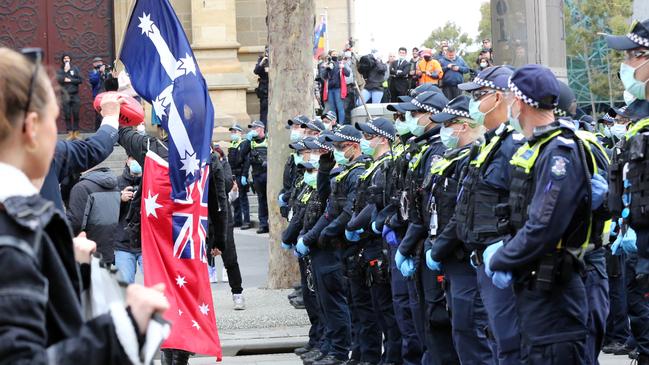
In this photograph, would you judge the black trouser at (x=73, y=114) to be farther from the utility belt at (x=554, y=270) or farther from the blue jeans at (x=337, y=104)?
the utility belt at (x=554, y=270)

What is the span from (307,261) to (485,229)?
21.7ft

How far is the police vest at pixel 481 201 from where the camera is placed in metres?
7.36

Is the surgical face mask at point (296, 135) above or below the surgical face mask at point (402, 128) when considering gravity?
below

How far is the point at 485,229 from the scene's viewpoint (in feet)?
24.3

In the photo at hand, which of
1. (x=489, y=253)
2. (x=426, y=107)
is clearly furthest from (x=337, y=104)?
(x=489, y=253)

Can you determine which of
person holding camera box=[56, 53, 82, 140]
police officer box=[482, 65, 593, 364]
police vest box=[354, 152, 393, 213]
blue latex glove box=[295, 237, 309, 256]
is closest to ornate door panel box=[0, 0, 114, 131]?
person holding camera box=[56, 53, 82, 140]

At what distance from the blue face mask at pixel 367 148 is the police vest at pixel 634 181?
5.18 meters

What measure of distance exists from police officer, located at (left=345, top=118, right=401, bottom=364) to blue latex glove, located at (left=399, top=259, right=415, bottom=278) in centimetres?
128

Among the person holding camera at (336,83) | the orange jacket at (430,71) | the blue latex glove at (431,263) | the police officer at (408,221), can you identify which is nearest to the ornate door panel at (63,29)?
the person holding camera at (336,83)

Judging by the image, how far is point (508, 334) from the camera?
706 centimetres

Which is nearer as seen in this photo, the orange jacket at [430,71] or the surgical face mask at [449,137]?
the surgical face mask at [449,137]

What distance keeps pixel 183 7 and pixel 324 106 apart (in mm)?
6625

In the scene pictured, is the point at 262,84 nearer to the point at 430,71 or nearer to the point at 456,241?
the point at 430,71

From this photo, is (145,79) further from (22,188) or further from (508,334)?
(22,188)
